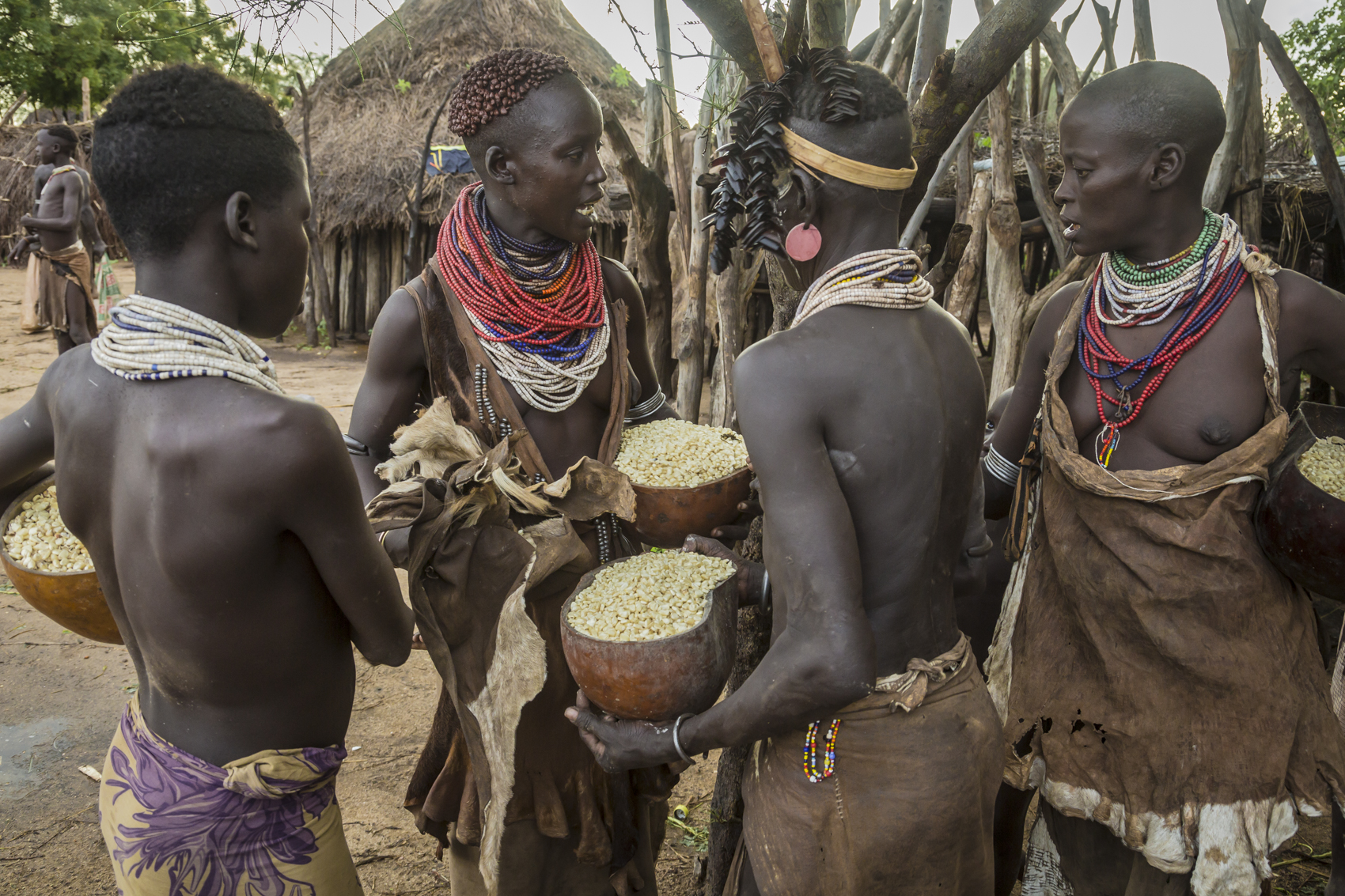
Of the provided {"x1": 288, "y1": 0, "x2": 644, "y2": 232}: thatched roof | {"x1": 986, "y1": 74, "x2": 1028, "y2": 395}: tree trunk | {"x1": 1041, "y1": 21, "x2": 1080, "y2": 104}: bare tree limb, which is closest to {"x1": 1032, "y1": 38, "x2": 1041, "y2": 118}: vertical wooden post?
{"x1": 1041, "y1": 21, "x2": 1080, "y2": 104}: bare tree limb

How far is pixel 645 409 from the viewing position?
2.62 metres

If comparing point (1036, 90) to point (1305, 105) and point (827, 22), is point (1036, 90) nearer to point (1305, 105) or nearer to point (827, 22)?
point (1305, 105)

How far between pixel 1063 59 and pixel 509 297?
14.0 feet

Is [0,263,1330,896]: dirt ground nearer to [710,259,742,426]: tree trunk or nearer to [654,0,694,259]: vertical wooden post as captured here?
[710,259,742,426]: tree trunk

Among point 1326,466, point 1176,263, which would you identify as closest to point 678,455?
point 1176,263

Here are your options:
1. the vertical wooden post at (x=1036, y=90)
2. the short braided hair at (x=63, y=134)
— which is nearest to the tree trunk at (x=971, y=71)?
the vertical wooden post at (x=1036, y=90)

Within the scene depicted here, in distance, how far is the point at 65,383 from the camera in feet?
4.99

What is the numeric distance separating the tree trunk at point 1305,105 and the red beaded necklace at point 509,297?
3.49 metres

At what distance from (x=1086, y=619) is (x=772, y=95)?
61.7 inches

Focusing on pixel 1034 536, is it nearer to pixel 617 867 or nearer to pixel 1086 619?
pixel 1086 619

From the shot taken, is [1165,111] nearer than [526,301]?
Yes

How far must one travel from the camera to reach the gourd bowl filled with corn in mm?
2098

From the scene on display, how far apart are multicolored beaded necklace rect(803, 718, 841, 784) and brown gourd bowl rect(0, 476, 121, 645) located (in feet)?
4.37

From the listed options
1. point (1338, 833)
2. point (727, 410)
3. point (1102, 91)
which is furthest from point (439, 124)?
point (1338, 833)
